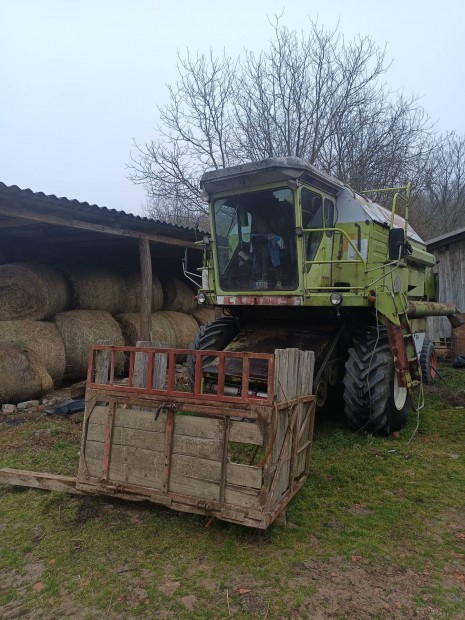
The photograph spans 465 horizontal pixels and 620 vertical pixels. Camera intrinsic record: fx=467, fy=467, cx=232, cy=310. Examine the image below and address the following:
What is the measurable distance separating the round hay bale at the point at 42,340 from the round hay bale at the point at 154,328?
1.71m

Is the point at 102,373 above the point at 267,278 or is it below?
below

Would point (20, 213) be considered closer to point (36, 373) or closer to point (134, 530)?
point (36, 373)

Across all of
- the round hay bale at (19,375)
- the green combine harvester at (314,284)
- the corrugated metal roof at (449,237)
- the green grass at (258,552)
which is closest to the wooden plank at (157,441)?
the green grass at (258,552)

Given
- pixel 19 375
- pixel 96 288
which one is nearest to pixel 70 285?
pixel 96 288

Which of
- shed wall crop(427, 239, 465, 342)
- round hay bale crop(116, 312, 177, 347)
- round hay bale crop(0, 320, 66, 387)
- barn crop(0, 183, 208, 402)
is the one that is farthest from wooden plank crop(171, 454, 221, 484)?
shed wall crop(427, 239, 465, 342)

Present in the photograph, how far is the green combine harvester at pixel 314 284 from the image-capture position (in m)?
5.20

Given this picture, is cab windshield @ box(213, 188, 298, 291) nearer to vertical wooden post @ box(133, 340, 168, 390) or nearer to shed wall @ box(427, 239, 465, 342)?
vertical wooden post @ box(133, 340, 168, 390)

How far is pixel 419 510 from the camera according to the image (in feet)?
11.7

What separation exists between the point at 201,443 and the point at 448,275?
10541 millimetres

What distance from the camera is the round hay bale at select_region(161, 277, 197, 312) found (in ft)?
37.7

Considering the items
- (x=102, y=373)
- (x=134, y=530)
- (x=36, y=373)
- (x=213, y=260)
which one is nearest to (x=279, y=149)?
(x=213, y=260)

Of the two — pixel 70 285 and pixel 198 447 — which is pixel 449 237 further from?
pixel 198 447

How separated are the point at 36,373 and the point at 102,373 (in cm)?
335

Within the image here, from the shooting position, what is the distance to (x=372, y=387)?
16.9 feet
